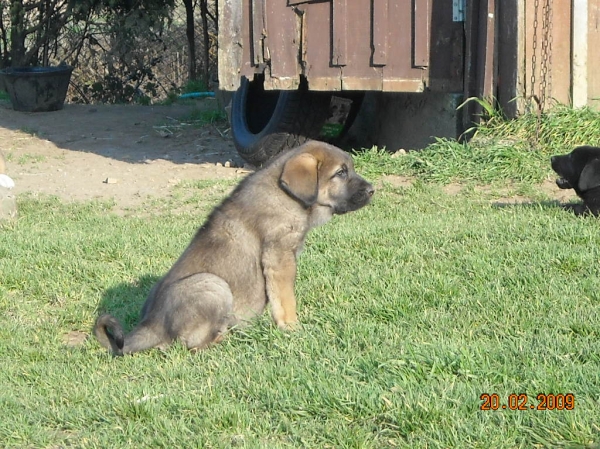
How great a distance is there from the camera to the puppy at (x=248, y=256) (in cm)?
501

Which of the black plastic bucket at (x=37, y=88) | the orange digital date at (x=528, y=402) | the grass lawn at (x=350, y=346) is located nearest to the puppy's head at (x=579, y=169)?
the grass lawn at (x=350, y=346)

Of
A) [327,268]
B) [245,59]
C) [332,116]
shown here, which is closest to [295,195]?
[327,268]

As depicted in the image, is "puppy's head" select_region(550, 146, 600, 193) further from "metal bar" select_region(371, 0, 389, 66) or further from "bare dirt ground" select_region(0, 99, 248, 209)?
"bare dirt ground" select_region(0, 99, 248, 209)

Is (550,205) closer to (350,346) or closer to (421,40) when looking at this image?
(421,40)

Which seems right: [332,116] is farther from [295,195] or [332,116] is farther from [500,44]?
[295,195]

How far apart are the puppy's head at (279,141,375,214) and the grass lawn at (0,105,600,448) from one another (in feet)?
2.09

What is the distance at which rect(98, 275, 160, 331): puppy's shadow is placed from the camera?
598cm

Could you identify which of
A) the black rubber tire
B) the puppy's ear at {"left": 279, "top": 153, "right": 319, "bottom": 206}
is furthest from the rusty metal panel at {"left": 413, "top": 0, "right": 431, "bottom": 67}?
the puppy's ear at {"left": 279, "top": 153, "right": 319, "bottom": 206}

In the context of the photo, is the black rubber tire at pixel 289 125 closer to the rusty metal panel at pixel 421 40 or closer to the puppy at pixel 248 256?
the rusty metal panel at pixel 421 40

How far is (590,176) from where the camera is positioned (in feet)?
25.1

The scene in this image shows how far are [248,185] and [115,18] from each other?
16.3m

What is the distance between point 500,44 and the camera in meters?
9.89

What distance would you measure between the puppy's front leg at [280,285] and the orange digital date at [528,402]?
161 cm

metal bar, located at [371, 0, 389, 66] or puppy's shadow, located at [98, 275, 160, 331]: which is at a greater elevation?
metal bar, located at [371, 0, 389, 66]
